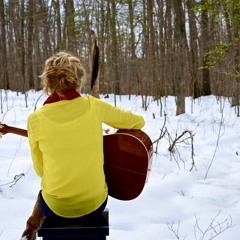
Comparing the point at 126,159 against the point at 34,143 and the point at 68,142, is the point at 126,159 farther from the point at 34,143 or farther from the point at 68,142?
the point at 34,143

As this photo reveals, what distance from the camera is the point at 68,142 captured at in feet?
5.88

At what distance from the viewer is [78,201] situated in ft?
6.12

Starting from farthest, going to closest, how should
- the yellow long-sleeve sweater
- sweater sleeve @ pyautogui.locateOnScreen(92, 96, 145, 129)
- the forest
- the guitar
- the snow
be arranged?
the forest → the snow → the guitar → sweater sleeve @ pyautogui.locateOnScreen(92, 96, 145, 129) → the yellow long-sleeve sweater

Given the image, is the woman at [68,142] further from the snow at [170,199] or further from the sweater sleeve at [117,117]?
the snow at [170,199]

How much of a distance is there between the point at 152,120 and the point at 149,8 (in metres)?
6.24

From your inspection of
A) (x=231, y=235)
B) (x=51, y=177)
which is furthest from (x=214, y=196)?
(x=51, y=177)

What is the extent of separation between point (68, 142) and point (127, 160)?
0.47m

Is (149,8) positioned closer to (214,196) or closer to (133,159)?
(214,196)

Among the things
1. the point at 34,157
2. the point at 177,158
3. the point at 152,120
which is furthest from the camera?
the point at 152,120

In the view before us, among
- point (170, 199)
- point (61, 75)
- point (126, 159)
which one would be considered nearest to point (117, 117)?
point (126, 159)

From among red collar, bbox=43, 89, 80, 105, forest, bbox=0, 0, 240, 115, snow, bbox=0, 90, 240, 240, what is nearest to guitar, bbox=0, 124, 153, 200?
red collar, bbox=43, 89, 80, 105

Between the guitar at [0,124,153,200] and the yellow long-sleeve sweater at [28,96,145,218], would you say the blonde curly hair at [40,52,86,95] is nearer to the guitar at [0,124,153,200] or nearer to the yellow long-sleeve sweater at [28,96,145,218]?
the yellow long-sleeve sweater at [28,96,145,218]

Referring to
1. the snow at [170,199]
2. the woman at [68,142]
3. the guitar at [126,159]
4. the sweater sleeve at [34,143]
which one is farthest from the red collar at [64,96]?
the snow at [170,199]

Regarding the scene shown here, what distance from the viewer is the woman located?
180 centimetres
